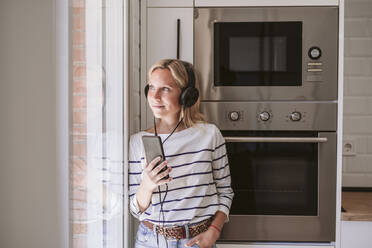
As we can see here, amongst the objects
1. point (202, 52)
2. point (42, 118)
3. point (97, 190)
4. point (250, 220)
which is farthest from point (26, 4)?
point (250, 220)

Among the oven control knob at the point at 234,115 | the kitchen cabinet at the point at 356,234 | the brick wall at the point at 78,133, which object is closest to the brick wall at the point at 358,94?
the kitchen cabinet at the point at 356,234

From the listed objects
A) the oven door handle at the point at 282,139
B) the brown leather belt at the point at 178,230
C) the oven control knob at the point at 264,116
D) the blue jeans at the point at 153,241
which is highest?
the oven control knob at the point at 264,116

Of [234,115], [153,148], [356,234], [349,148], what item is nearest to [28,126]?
[153,148]

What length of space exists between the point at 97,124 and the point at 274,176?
34.3 inches

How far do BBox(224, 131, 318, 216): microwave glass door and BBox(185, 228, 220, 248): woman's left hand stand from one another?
0.88 ft

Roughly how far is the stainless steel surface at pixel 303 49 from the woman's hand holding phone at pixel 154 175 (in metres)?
0.43

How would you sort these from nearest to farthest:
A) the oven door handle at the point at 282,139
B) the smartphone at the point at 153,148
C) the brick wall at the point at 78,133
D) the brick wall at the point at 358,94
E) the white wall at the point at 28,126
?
the white wall at the point at 28,126
the brick wall at the point at 78,133
the smartphone at the point at 153,148
the oven door handle at the point at 282,139
the brick wall at the point at 358,94

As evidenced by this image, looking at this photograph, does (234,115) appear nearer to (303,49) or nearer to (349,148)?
(303,49)

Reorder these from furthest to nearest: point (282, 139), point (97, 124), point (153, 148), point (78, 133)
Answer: point (282, 139) < point (153, 148) < point (97, 124) < point (78, 133)

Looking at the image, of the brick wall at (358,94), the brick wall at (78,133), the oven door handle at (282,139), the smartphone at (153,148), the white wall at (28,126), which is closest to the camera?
the white wall at (28,126)

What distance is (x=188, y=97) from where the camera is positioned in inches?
53.5

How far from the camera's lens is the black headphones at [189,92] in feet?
4.44

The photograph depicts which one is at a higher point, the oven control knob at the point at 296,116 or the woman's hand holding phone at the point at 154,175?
the oven control knob at the point at 296,116

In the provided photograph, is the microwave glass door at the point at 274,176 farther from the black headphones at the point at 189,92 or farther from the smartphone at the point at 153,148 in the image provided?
the smartphone at the point at 153,148
